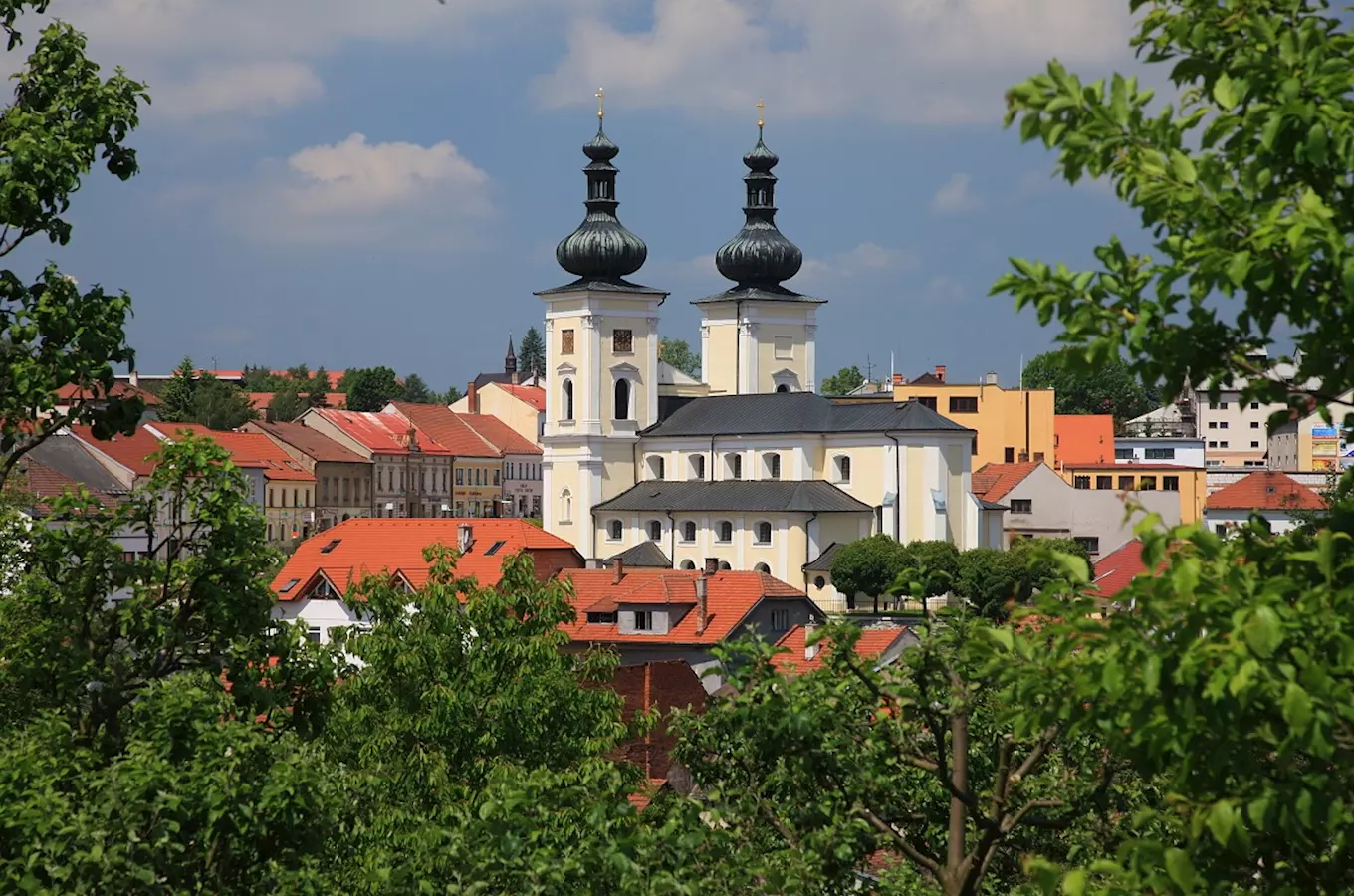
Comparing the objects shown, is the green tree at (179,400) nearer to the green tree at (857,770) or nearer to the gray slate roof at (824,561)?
the gray slate roof at (824,561)

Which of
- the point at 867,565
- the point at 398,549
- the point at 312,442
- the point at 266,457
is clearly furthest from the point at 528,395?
the point at 398,549

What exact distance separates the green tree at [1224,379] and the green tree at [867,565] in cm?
6838

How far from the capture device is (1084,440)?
115 meters

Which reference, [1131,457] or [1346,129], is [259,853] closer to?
[1346,129]

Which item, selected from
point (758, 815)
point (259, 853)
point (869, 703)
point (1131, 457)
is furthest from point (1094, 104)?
point (1131, 457)

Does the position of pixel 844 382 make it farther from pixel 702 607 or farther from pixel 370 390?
pixel 702 607

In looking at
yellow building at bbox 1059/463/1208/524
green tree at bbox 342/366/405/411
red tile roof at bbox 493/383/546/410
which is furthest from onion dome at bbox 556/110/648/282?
green tree at bbox 342/366/405/411

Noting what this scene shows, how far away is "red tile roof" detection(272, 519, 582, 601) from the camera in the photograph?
55.8 m

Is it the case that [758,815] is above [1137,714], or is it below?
below

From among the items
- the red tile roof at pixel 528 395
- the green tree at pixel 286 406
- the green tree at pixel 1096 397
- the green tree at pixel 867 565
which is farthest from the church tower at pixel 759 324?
the green tree at pixel 1096 397

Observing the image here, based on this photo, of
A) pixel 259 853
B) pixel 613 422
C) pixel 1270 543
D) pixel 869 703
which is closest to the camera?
pixel 1270 543

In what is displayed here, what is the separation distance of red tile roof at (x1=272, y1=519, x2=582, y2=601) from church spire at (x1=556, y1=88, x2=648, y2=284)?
27.8 meters

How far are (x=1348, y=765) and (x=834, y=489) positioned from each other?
78947mm

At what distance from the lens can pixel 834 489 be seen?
84250mm
